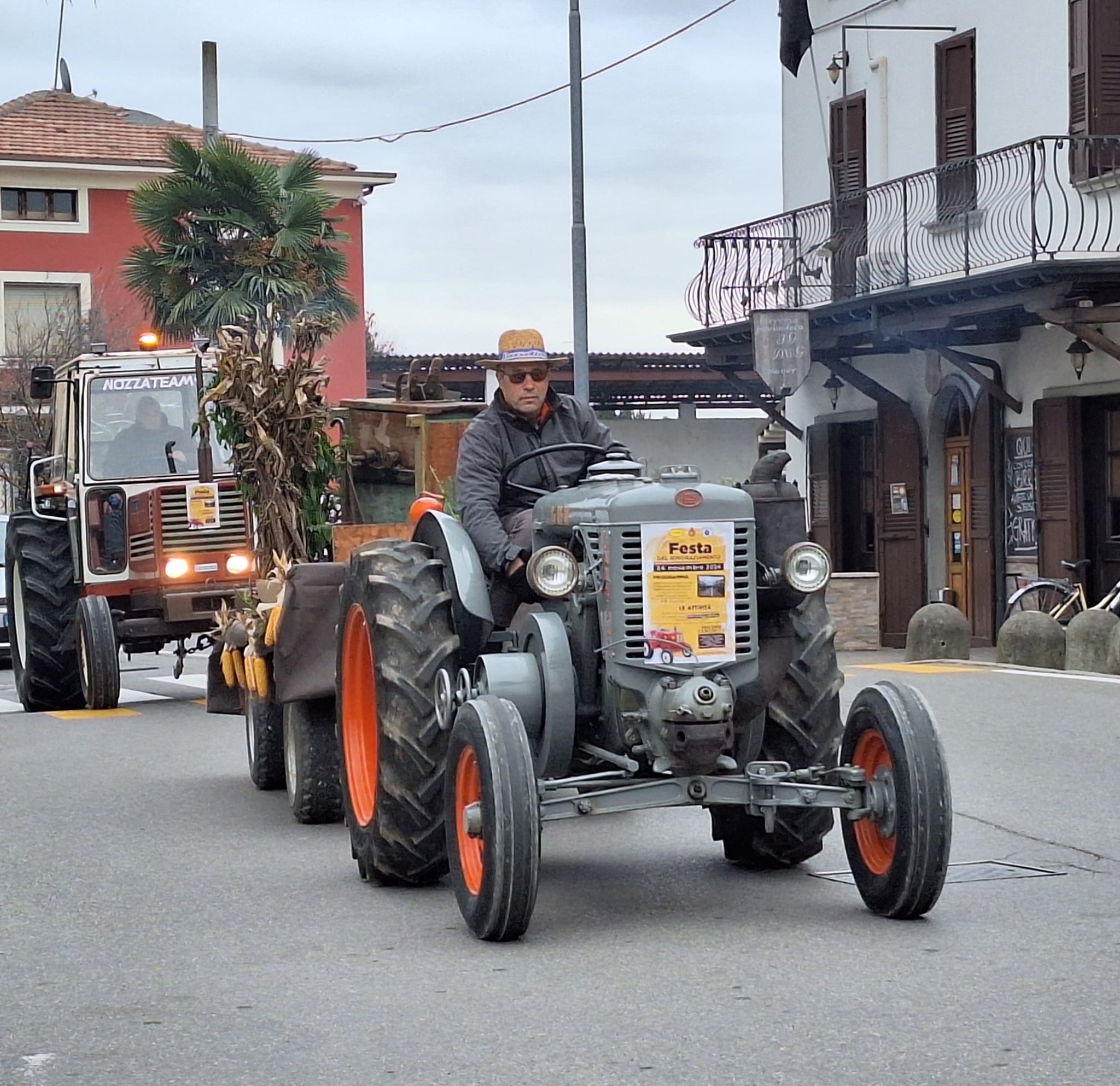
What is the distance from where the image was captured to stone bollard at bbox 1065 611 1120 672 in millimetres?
18094

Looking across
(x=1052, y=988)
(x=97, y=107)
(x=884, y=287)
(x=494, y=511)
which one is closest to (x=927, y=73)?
(x=884, y=287)

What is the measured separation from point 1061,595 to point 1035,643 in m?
3.04

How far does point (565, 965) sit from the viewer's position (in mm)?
6332

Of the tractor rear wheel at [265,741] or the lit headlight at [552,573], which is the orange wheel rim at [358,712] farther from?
the tractor rear wheel at [265,741]

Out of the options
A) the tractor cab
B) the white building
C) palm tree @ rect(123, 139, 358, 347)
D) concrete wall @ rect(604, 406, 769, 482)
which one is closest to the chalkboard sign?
the white building

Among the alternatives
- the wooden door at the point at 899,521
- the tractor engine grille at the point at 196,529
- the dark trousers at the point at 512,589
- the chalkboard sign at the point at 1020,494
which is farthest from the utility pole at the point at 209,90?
the dark trousers at the point at 512,589

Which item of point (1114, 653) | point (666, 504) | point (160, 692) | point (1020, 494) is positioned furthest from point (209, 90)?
point (666, 504)

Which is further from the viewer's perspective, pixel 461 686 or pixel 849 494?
pixel 849 494

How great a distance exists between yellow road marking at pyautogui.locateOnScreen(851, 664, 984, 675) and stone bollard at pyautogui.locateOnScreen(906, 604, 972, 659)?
770 mm

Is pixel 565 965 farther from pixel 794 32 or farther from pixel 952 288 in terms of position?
pixel 794 32

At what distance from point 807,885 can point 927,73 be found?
1884 centimetres

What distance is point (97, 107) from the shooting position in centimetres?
5369

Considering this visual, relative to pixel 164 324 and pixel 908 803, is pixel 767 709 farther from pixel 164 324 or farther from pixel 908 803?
pixel 164 324

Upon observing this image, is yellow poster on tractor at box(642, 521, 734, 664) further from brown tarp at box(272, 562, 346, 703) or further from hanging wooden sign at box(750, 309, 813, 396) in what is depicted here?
hanging wooden sign at box(750, 309, 813, 396)
